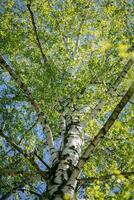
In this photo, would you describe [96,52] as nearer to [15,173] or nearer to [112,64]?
[112,64]

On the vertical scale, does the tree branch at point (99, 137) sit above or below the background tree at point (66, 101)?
below

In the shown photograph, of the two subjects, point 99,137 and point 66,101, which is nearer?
point 99,137

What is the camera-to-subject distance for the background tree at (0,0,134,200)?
8.02 m

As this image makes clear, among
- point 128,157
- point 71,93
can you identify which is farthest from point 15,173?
point 128,157

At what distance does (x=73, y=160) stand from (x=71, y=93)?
2688 millimetres

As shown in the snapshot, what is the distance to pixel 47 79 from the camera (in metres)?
11.1

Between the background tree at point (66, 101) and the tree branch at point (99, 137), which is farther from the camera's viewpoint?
the background tree at point (66, 101)

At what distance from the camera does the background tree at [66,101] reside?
8.02 metres

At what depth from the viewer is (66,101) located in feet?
38.0

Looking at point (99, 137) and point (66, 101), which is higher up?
point (66, 101)

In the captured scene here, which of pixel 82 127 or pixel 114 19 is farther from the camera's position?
pixel 114 19

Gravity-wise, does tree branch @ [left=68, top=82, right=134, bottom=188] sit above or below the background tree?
below

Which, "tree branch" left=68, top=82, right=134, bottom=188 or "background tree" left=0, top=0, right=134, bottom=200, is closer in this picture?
"tree branch" left=68, top=82, right=134, bottom=188

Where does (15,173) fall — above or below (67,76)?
below
